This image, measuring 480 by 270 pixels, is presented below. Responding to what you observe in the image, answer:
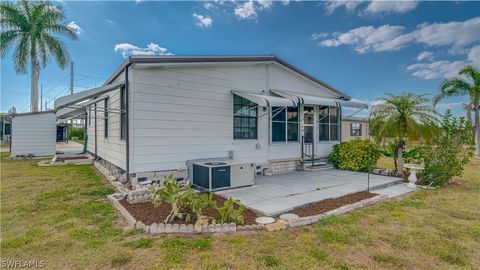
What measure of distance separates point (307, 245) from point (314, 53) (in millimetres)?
14181

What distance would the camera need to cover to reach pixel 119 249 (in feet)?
11.0

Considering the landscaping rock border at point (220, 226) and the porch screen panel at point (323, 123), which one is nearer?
the landscaping rock border at point (220, 226)

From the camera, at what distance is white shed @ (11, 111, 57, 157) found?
15.2 m

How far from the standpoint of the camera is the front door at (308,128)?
35.3ft

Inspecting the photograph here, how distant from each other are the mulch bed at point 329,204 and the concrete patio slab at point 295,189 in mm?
128

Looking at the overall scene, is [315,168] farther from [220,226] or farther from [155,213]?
[155,213]

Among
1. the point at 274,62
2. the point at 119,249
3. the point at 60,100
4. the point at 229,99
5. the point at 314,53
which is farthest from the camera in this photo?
the point at 314,53

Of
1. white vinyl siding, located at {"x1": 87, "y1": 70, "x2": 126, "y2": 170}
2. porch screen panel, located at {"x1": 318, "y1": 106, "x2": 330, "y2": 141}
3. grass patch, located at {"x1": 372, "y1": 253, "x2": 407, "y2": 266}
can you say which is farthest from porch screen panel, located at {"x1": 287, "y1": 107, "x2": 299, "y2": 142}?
grass patch, located at {"x1": 372, "y1": 253, "x2": 407, "y2": 266}

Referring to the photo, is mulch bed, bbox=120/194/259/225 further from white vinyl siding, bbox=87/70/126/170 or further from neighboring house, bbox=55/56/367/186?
white vinyl siding, bbox=87/70/126/170

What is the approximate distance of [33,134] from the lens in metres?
15.7

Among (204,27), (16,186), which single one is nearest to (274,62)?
(204,27)

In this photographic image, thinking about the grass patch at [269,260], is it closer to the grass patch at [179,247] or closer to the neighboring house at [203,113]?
the grass patch at [179,247]

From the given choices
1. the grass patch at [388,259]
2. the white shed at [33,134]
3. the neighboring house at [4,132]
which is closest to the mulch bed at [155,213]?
the grass patch at [388,259]

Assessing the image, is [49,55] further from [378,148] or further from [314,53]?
[378,148]
